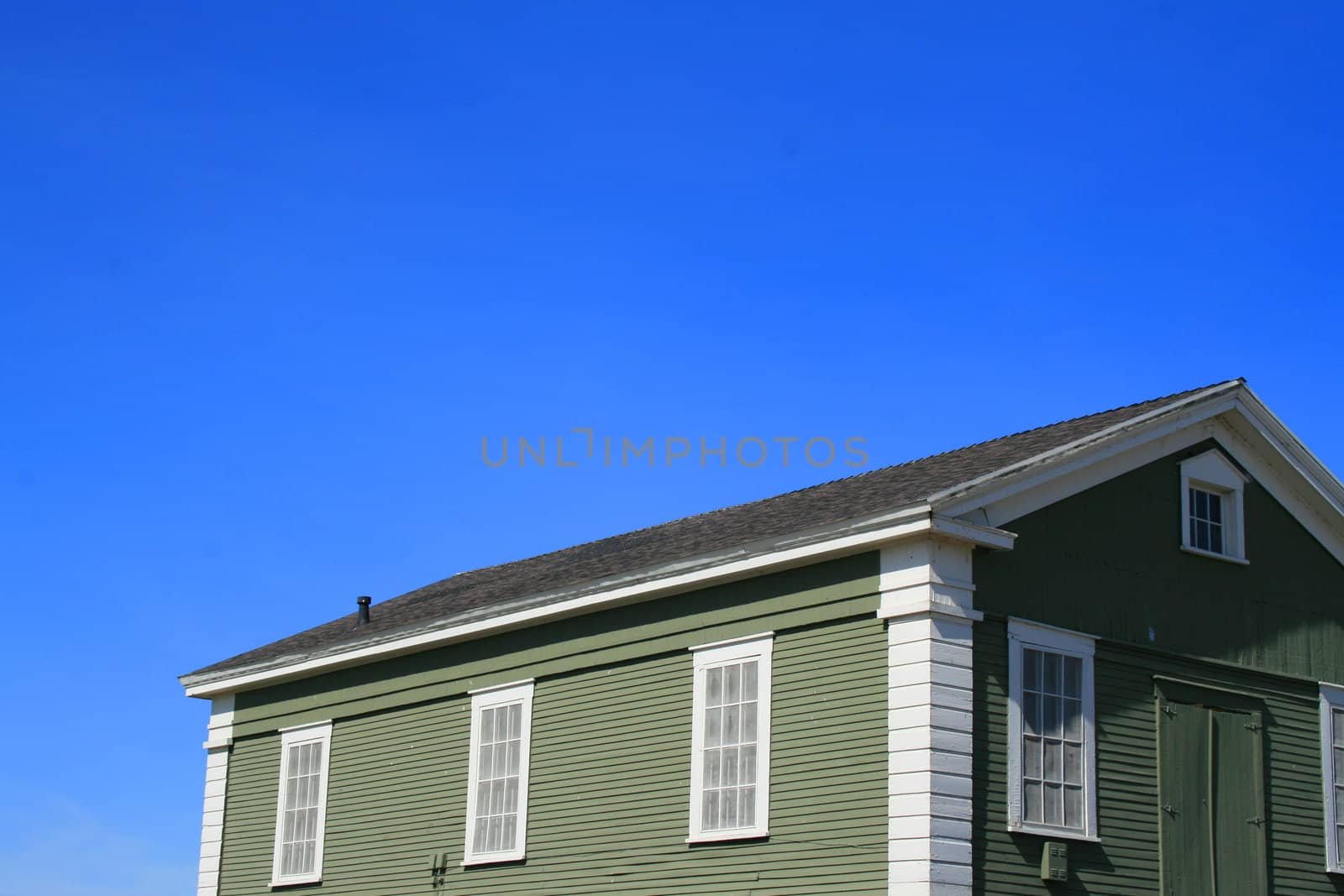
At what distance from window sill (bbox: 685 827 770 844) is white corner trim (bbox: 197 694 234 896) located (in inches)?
397

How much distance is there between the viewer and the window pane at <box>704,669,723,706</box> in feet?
58.2

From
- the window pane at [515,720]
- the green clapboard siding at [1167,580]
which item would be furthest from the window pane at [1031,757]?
the window pane at [515,720]

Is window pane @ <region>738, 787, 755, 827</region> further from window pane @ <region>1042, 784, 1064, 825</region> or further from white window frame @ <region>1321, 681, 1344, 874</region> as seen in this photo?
white window frame @ <region>1321, 681, 1344, 874</region>

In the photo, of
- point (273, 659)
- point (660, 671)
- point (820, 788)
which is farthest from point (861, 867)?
point (273, 659)

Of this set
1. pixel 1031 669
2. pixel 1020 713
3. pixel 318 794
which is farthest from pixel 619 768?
pixel 318 794

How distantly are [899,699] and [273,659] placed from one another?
1147 centimetres

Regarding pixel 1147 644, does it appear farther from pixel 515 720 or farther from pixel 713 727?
pixel 515 720

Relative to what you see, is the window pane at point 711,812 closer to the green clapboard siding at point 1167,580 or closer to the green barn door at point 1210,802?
the green clapboard siding at point 1167,580

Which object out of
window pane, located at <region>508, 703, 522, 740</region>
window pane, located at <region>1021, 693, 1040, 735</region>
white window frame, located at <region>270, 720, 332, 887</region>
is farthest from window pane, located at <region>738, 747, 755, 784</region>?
white window frame, located at <region>270, 720, 332, 887</region>

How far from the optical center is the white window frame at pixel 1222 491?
18828mm

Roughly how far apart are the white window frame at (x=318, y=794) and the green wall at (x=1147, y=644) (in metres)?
10.6

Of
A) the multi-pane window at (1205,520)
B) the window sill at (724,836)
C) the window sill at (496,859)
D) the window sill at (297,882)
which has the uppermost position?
the multi-pane window at (1205,520)

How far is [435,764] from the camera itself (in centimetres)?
2139

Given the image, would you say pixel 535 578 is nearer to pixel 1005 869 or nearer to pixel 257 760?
pixel 257 760
